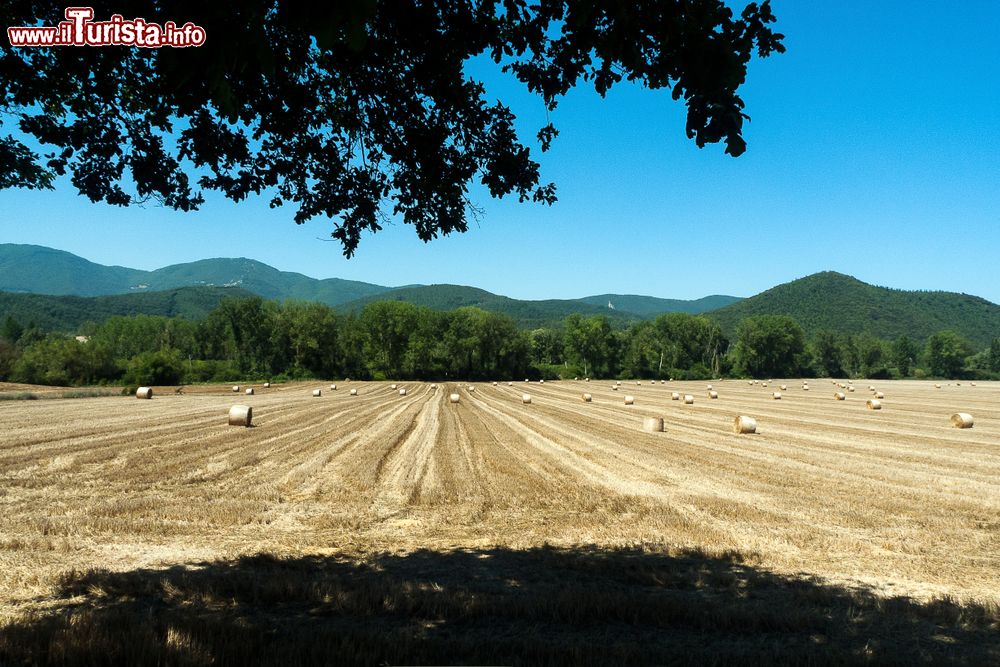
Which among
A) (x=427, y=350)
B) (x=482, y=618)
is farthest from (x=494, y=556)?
(x=427, y=350)

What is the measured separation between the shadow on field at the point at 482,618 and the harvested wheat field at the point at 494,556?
3cm

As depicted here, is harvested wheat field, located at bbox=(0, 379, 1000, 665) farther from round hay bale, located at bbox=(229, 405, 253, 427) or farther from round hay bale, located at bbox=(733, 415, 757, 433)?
round hay bale, located at bbox=(229, 405, 253, 427)

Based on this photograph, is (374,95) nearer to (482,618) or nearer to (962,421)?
(482,618)

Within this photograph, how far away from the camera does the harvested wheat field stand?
468 cm

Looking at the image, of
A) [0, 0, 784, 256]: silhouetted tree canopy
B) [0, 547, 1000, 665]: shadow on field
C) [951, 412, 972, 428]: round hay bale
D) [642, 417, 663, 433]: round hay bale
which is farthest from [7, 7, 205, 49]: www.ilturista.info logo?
[951, 412, 972, 428]: round hay bale

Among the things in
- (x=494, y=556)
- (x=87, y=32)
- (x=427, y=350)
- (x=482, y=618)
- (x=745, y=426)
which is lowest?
(x=745, y=426)

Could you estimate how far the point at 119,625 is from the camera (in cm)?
471

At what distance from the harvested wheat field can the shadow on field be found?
28mm

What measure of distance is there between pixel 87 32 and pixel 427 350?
104 meters

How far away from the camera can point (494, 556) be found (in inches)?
298

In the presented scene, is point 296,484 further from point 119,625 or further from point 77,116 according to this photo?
point 77,116

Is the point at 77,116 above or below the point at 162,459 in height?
above

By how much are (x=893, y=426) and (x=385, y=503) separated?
26050 mm

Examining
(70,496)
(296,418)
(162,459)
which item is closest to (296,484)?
(70,496)
